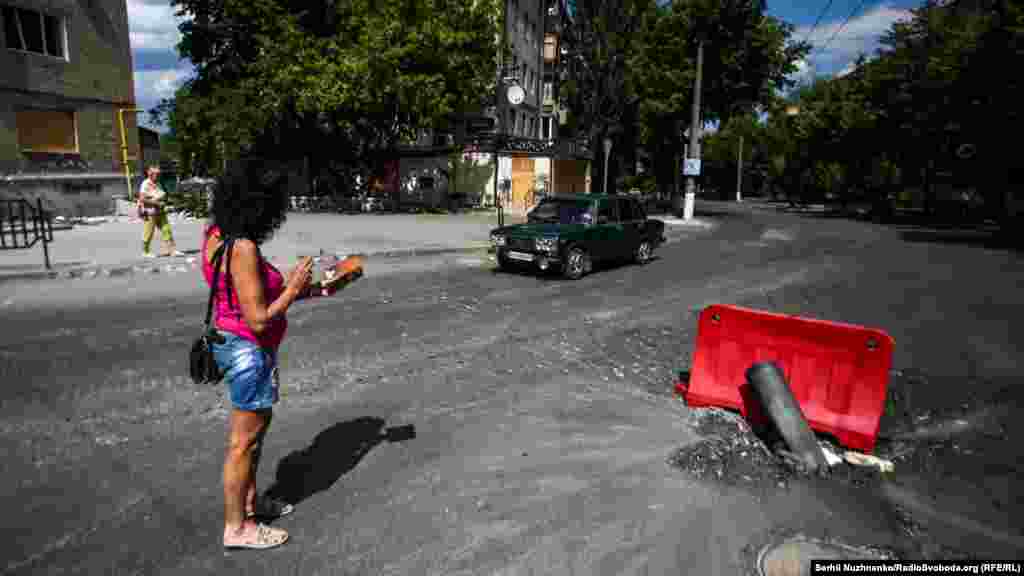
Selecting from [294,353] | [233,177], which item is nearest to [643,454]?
[233,177]

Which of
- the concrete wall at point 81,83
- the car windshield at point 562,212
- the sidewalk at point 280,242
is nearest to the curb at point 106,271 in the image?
the sidewalk at point 280,242

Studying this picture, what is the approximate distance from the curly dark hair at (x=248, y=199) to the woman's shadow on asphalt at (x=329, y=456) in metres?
1.69

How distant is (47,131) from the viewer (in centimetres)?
1912

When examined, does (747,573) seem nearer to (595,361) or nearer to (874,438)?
(874,438)

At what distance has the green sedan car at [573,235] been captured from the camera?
11023 millimetres

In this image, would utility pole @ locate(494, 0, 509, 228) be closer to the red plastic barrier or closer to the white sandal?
the red plastic barrier

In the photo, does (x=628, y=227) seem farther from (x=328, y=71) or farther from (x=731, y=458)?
(x=328, y=71)

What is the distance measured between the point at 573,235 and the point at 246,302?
899cm

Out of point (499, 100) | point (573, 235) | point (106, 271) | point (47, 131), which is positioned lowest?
point (106, 271)

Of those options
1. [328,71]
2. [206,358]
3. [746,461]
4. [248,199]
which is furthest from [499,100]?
[206,358]

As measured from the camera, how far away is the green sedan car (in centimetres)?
1102

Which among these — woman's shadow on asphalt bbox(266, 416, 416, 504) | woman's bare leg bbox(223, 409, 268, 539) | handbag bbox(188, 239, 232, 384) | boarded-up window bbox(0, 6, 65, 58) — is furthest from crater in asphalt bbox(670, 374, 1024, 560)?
boarded-up window bbox(0, 6, 65, 58)

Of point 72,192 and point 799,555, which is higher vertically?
point 72,192

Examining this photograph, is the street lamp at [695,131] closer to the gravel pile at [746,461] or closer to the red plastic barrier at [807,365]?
the red plastic barrier at [807,365]
